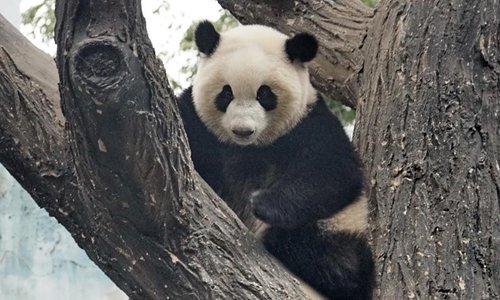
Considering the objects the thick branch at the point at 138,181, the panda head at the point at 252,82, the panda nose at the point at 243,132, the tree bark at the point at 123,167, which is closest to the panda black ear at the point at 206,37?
the panda head at the point at 252,82

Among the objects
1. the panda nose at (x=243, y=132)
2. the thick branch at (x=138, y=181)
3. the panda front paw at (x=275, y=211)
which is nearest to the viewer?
the thick branch at (x=138, y=181)

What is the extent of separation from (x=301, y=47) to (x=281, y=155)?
0.43 meters

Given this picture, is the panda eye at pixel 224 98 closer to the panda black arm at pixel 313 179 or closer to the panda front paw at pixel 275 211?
the panda black arm at pixel 313 179

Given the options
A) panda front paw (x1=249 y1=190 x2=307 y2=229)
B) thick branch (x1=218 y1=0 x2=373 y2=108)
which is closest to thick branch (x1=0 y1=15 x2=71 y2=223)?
panda front paw (x1=249 y1=190 x2=307 y2=229)

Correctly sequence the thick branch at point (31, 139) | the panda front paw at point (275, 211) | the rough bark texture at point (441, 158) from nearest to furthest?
1. the thick branch at point (31, 139)
2. the rough bark texture at point (441, 158)
3. the panda front paw at point (275, 211)

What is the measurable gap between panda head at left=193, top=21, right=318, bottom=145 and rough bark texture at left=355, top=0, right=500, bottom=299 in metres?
0.54

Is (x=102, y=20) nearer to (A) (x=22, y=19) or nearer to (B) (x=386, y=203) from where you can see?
(B) (x=386, y=203)

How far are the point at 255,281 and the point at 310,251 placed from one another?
1.84 feet

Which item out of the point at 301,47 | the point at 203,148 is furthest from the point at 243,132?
the point at 301,47

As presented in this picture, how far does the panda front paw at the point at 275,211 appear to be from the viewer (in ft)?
9.50

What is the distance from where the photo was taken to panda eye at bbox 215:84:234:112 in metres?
3.25

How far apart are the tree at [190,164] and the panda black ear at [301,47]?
12.9 inches

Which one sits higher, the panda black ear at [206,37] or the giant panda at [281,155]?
the panda black ear at [206,37]

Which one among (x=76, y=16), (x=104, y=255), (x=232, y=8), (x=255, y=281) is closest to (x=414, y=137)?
(x=255, y=281)
